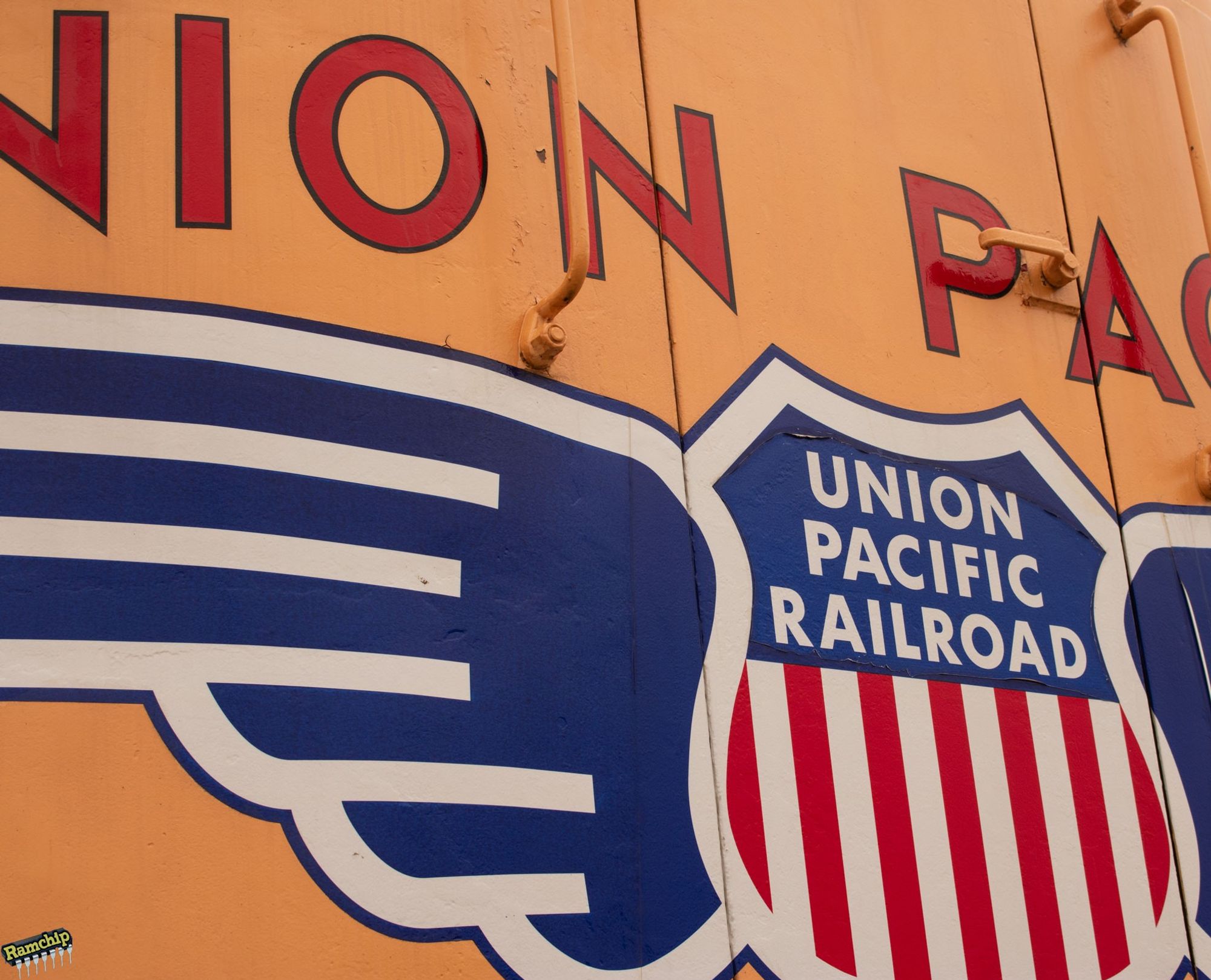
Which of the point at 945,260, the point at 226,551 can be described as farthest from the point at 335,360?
the point at 945,260

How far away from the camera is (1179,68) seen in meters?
3.40

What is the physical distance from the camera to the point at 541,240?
2537 mm

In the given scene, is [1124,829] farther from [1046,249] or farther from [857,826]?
[1046,249]

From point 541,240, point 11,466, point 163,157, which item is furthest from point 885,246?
point 11,466

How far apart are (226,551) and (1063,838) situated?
1758mm

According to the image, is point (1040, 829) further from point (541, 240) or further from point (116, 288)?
point (116, 288)

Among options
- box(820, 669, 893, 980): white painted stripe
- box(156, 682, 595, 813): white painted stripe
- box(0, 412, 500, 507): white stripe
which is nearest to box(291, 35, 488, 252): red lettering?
box(0, 412, 500, 507): white stripe

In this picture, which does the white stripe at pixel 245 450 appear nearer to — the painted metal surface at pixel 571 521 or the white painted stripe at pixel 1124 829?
the painted metal surface at pixel 571 521

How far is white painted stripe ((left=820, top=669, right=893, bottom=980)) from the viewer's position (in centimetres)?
239

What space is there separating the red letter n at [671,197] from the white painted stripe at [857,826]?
2.64 ft

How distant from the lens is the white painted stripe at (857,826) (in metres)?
2.39

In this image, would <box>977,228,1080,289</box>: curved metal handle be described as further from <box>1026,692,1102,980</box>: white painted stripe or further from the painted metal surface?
<box>1026,692,1102,980</box>: white painted stripe

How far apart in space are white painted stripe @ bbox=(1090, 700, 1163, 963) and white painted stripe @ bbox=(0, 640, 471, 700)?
148 centimetres

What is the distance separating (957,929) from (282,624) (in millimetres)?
1386
